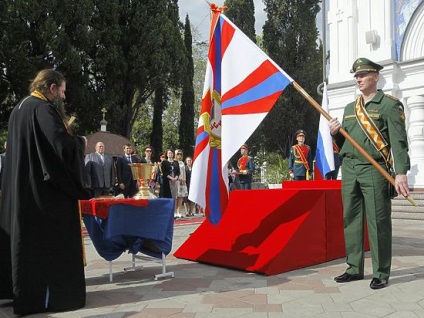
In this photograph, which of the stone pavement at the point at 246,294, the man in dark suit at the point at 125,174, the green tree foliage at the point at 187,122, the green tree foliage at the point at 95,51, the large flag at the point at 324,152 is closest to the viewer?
the stone pavement at the point at 246,294

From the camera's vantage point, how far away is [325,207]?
512cm

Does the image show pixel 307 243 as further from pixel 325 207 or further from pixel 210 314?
pixel 210 314

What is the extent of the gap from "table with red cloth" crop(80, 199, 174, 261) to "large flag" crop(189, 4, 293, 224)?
1.64ft

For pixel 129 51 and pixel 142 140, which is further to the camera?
pixel 142 140

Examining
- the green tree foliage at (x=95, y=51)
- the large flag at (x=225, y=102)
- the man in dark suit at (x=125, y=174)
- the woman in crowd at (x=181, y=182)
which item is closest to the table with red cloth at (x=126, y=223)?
the large flag at (x=225, y=102)

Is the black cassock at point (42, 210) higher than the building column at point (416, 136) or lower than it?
lower

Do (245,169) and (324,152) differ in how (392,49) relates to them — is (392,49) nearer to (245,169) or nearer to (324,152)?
(245,169)

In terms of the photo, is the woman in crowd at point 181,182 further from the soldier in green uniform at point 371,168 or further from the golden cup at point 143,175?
the soldier in green uniform at point 371,168

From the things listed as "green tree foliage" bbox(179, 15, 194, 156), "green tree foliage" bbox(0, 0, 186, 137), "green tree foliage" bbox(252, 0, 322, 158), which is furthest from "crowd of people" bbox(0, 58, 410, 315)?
"green tree foliage" bbox(179, 15, 194, 156)

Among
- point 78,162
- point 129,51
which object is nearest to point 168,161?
point 78,162

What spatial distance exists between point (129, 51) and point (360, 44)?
13.4 metres

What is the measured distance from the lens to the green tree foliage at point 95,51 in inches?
763

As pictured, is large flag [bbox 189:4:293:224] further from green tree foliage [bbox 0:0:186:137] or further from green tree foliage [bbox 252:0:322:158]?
green tree foliage [bbox 252:0:322:158]

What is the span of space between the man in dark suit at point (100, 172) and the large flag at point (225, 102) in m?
4.36
